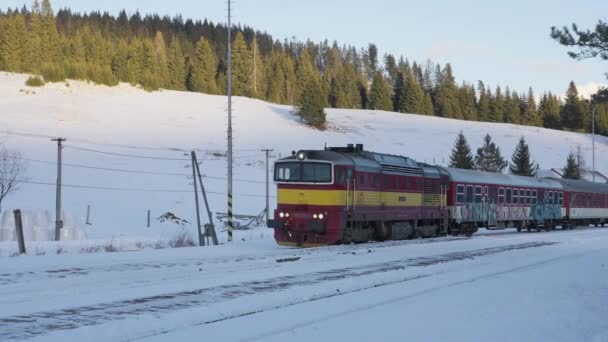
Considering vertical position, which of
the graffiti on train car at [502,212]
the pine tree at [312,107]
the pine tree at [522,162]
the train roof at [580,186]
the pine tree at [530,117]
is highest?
the pine tree at [530,117]

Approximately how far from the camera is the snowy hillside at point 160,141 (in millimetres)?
52250

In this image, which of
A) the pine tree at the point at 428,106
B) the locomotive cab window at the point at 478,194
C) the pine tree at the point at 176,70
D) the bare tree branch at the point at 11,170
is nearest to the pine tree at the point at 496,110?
the pine tree at the point at 428,106

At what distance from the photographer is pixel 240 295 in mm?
12594

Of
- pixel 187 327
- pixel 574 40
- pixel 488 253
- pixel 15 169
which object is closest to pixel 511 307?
pixel 187 327

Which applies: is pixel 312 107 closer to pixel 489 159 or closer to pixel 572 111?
pixel 489 159

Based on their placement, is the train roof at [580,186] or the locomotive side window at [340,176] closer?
the locomotive side window at [340,176]

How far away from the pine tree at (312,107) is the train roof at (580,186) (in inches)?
2047

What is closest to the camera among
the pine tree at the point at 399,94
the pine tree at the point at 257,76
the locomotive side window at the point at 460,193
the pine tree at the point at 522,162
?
the locomotive side window at the point at 460,193

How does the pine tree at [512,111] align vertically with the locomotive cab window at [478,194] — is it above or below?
above

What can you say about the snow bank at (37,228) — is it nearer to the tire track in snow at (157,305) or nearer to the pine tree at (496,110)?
the tire track in snow at (157,305)

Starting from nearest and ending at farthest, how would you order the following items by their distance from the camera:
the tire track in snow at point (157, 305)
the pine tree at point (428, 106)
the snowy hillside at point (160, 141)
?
the tire track in snow at point (157, 305) → the snowy hillside at point (160, 141) → the pine tree at point (428, 106)

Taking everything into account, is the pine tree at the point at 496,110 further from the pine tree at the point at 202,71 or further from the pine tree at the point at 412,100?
the pine tree at the point at 202,71

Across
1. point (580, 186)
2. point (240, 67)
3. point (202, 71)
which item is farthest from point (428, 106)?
point (580, 186)

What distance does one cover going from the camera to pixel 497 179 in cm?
3888
